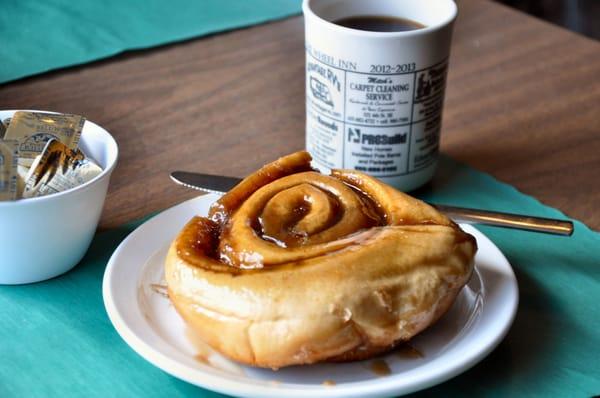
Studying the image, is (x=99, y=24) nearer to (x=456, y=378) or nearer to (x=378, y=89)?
(x=378, y=89)

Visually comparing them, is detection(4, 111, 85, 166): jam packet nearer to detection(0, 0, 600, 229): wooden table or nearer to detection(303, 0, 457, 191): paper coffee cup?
detection(0, 0, 600, 229): wooden table

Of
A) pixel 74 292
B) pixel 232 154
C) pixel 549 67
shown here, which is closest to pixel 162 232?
pixel 74 292

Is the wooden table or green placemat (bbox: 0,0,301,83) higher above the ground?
green placemat (bbox: 0,0,301,83)

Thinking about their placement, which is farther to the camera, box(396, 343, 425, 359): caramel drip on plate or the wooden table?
the wooden table

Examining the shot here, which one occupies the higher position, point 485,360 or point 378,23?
point 378,23

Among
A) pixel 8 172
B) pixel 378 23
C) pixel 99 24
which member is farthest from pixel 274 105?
pixel 8 172

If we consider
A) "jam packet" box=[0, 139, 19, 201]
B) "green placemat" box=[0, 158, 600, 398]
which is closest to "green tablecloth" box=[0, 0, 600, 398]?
"green placemat" box=[0, 158, 600, 398]

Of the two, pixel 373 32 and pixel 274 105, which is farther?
pixel 274 105
